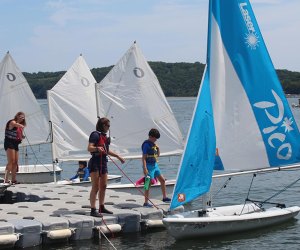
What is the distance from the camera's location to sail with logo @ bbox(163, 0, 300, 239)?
44.6 ft

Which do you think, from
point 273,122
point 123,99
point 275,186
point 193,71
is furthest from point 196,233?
point 193,71

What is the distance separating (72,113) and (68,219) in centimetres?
1001

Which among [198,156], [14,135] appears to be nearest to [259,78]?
[198,156]

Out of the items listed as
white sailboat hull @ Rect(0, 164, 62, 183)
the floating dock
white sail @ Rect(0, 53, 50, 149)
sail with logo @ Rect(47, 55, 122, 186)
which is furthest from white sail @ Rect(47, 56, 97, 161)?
the floating dock

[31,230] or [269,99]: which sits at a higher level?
[269,99]

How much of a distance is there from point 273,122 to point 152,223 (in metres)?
3.33

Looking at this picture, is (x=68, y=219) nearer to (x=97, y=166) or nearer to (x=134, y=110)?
(x=97, y=166)

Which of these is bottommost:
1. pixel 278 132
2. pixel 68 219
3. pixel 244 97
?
pixel 68 219

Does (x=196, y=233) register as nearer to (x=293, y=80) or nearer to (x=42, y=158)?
(x=42, y=158)

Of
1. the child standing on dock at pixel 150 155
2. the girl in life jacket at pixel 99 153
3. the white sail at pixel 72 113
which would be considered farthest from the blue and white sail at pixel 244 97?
the white sail at pixel 72 113

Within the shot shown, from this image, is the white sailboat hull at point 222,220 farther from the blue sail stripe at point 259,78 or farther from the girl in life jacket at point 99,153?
the girl in life jacket at point 99,153

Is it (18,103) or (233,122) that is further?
(18,103)

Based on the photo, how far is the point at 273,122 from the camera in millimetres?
14469

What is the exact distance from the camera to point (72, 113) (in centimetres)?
2364
